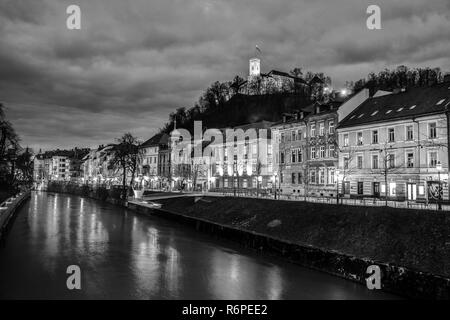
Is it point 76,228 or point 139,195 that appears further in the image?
point 139,195

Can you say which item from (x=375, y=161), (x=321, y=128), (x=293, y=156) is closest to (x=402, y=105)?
(x=375, y=161)

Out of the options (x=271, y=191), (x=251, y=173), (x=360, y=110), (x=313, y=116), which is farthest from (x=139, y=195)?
(x=360, y=110)

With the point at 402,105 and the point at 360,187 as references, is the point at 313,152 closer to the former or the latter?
the point at 360,187

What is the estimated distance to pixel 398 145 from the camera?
45.2 metres

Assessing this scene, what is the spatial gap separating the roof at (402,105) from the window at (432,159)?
4160 mm

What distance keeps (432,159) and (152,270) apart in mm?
31080

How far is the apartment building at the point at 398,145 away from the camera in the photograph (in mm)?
40969

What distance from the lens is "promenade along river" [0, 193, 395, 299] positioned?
21344mm

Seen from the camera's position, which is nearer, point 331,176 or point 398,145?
point 398,145

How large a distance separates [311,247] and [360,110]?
107ft

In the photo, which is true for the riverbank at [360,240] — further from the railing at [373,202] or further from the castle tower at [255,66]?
the castle tower at [255,66]
